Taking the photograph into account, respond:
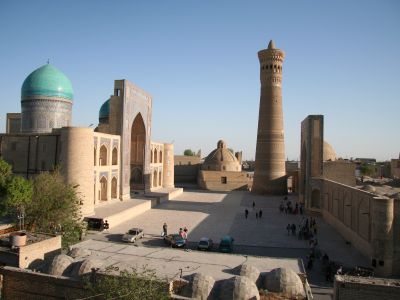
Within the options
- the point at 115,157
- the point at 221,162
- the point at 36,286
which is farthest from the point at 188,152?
the point at 36,286

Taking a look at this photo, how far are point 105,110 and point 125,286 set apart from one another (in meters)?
30.4

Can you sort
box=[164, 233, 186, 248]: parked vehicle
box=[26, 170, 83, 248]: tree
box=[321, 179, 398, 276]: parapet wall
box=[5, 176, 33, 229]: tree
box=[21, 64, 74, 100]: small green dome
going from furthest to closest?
box=[21, 64, 74, 100]: small green dome, box=[164, 233, 186, 248]: parked vehicle, box=[26, 170, 83, 248]: tree, box=[5, 176, 33, 229]: tree, box=[321, 179, 398, 276]: parapet wall

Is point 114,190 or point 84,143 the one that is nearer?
point 84,143

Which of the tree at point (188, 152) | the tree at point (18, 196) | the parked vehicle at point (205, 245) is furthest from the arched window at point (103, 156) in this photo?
the tree at point (188, 152)

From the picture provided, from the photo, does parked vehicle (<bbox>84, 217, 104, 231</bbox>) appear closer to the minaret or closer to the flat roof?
the flat roof

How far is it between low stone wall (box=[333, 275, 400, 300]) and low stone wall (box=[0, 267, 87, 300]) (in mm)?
5915

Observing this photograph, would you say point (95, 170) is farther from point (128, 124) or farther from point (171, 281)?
point (171, 281)

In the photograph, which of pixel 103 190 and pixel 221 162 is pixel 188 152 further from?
pixel 103 190

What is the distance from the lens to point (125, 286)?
6961 mm

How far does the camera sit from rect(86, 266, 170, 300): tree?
676 centimetres

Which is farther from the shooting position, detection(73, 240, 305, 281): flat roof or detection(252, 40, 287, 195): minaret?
detection(252, 40, 287, 195): minaret

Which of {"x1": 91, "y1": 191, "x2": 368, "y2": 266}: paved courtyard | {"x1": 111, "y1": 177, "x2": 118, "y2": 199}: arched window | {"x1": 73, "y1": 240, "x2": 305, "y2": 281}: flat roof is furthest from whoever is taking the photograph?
{"x1": 111, "y1": 177, "x2": 118, "y2": 199}: arched window

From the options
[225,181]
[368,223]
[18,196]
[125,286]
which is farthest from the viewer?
[225,181]

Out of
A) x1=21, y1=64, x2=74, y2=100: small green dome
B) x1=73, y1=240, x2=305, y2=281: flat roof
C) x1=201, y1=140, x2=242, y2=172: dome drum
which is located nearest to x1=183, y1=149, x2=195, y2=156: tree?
x1=201, y1=140, x2=242, y2=172: dome drum
